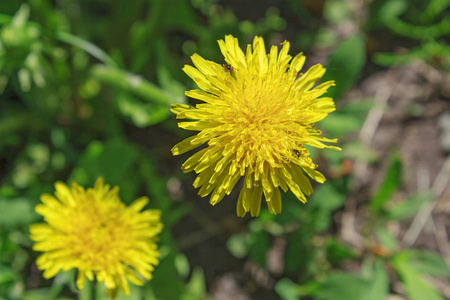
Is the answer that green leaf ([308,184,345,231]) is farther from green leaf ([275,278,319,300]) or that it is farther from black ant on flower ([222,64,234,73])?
black ant on flower ([222,64,234,73])

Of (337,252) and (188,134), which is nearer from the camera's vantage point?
(337,252)

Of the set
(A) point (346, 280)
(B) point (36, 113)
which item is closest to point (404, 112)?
(A) point (346, 280)

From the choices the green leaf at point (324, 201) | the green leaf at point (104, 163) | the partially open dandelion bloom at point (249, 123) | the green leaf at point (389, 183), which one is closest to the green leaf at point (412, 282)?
the green leaf at point (389, 183)

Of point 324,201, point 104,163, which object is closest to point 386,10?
point 324,201

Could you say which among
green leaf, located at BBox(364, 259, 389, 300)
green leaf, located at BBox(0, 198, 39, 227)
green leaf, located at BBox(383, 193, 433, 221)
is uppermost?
green leaf, located at BBox(0, 198, 39, 227)

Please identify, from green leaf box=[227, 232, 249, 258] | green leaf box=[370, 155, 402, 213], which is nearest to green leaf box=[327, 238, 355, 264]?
green leaf box=[370, 155, 402, 213]

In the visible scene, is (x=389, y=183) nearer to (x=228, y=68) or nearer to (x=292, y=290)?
(x=292, y=290)

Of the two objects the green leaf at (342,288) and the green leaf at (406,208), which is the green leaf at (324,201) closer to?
the green leaf at (342,288)
